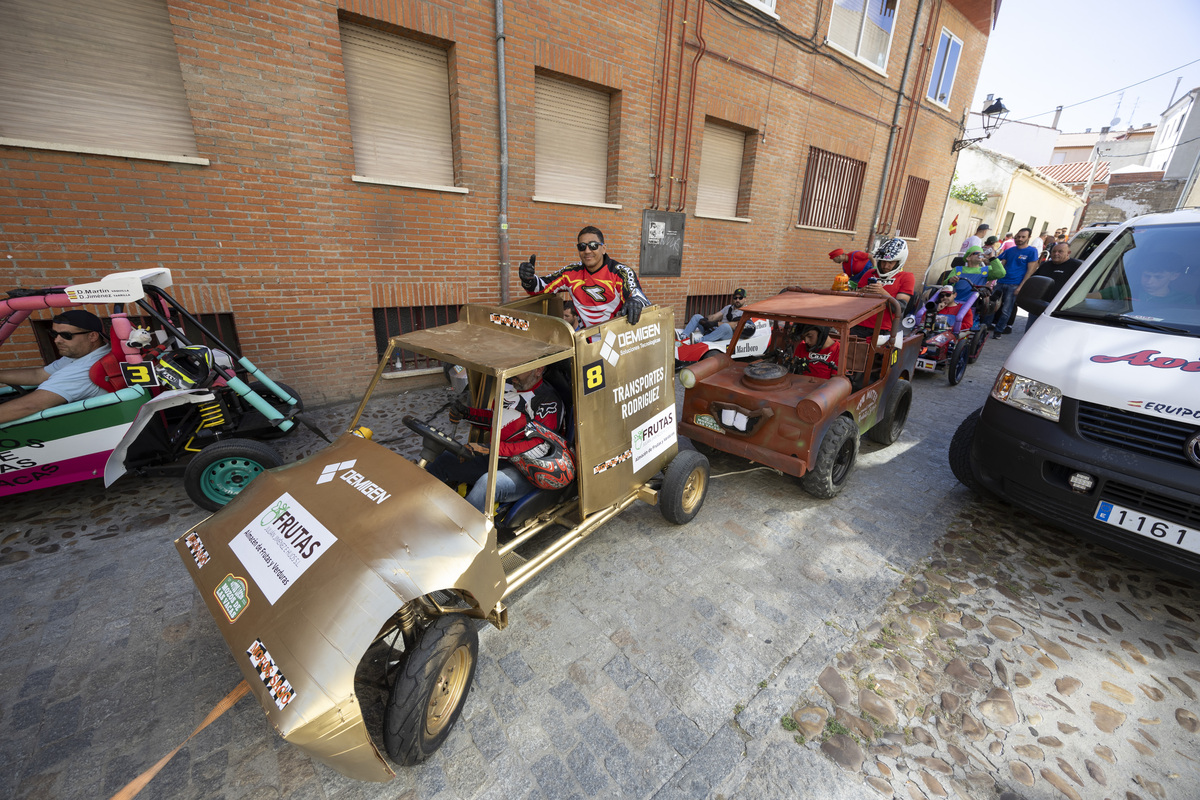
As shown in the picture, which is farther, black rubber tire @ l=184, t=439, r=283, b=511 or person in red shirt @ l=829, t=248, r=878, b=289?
person in red shirt @ l=829, t=248, r=878, b=289

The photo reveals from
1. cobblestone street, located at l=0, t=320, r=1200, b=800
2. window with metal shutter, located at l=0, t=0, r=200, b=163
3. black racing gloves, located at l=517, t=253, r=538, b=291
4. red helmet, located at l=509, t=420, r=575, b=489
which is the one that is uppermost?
window with metal shutter, located at l=0, t=0, r=200, b=163

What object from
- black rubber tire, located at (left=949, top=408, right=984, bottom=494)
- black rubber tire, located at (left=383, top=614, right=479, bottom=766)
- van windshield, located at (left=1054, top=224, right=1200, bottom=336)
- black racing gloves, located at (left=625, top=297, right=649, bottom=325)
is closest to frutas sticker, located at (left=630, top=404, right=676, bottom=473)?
black racing gloves, located at (left=625, top=297, right=649, bottom=325)

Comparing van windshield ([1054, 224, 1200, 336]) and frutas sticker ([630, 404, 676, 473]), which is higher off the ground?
van windshield ([1054, 224, 1200, 336])

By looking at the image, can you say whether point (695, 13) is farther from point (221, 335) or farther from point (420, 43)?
point (221, 335)

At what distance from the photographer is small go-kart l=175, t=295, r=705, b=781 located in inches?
61.2

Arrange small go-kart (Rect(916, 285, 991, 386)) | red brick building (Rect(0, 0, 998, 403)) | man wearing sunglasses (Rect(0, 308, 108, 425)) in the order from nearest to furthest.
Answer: man wearing sunglasses (Rect(0, 308, 108, 425))
red brick building (Rect(0, 0, 998, 403))
small go-kart (Rect(916, 285, 991, 386))

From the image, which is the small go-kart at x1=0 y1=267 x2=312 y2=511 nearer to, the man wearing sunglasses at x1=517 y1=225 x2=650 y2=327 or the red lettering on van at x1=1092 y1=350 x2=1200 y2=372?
the man wearing sunglasses at x1=517 y1=225 x2=650 y2=327

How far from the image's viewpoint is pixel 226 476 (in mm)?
3447

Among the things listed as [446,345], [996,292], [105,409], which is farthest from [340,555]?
[996,292]

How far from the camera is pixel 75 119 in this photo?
3.99m

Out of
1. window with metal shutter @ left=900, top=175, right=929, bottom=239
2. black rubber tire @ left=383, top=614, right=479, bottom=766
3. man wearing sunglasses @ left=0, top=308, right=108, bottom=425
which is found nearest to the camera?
black rubber tire @ left=383, top=614, right=479, bottom=766

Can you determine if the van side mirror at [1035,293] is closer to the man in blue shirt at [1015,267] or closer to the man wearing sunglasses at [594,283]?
the man wearing sunglasses at [594,283]

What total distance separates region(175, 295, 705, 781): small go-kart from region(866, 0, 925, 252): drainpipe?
11605mm

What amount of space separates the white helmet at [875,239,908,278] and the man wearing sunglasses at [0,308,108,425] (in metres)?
8.08
